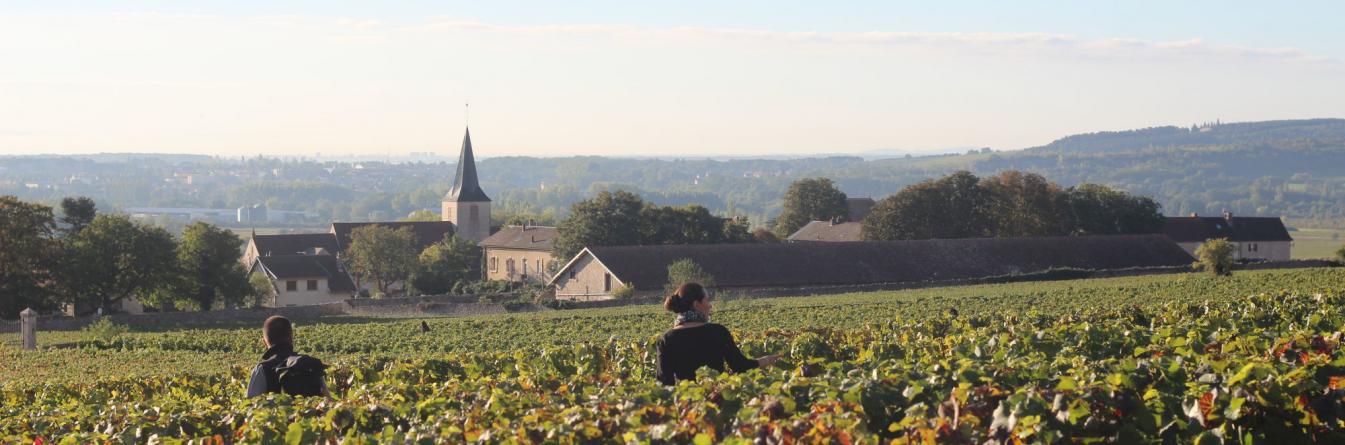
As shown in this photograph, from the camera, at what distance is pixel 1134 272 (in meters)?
64.5

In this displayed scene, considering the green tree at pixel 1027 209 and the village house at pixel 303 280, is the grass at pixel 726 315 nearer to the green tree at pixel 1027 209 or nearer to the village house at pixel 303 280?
the green tree at pixel 1027 209

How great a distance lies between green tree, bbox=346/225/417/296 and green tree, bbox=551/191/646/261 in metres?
17.3

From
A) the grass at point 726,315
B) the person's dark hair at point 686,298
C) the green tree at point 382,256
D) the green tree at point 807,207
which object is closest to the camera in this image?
the person's dark hair at point 686,298

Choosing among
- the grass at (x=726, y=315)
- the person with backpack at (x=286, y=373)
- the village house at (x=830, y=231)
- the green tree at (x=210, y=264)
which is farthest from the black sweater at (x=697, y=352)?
the village house at (x=830, y=231)

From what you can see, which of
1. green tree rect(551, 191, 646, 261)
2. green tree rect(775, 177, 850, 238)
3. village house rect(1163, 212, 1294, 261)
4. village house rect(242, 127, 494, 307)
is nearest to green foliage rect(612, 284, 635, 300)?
green tree rect(551, 191, 646, 261)

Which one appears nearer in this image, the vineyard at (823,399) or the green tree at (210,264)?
the vineyard at (823,399)

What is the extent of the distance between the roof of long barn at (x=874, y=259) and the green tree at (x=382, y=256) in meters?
33.4

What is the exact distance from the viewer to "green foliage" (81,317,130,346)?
40631mm

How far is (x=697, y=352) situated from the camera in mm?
10312

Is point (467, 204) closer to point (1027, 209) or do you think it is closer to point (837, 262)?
point (1027, 209)

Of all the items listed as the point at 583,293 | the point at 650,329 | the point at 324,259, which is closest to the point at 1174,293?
the point at 650,329

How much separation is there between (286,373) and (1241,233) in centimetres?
11180

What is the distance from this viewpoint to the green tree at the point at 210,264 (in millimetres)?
68938

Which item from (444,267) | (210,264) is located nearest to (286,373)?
(210,264)
